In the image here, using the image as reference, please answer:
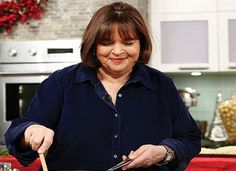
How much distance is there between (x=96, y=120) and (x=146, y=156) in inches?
7.0

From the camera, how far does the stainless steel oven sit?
133 inches

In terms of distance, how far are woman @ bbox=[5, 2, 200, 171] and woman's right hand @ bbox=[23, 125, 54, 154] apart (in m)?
0.06

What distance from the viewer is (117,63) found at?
3.93 ft

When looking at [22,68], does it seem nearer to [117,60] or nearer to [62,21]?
[62,21]

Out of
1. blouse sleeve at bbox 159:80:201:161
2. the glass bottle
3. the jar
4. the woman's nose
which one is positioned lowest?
the glass bottle

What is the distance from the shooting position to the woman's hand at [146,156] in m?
1.11

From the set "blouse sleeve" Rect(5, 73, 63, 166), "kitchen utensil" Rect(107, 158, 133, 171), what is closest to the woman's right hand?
"blouse sleeve" Rect(5, 73, 63, 166)

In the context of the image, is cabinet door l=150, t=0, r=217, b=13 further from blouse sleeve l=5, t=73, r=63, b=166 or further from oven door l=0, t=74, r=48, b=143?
blouse sleeve l=5, t=73, r=63, b=166

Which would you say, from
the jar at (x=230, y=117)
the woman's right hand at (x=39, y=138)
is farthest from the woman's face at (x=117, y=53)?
the jar at (x=230, y=117)

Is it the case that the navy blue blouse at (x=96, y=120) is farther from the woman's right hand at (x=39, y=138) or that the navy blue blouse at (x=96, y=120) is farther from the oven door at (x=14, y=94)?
the oven door at (x=14, y=94)

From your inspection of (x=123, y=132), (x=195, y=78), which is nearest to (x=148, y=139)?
(x=123, y=132)

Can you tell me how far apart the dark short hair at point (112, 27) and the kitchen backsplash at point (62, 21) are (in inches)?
88.6

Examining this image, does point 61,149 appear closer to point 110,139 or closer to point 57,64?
point 110,139

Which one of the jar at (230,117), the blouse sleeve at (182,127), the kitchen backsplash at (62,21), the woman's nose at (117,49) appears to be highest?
the kitchen backsplash at (62,21)
